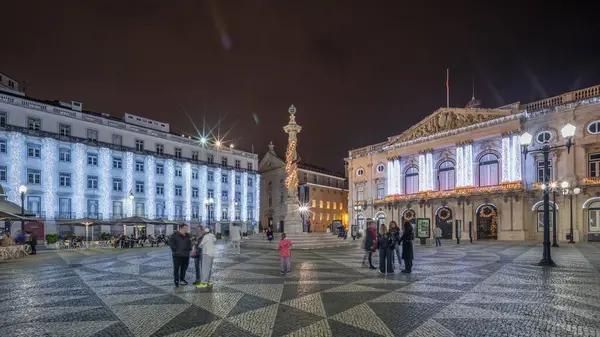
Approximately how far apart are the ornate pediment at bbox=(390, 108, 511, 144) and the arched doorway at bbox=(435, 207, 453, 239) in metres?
10.6

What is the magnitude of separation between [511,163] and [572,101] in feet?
27.9

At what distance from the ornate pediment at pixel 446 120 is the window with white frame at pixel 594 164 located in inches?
368

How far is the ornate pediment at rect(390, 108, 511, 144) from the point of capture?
46806 mm

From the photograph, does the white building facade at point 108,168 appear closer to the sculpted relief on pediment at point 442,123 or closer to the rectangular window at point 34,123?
the rectangular window at point 34,123

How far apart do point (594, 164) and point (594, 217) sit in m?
5.32

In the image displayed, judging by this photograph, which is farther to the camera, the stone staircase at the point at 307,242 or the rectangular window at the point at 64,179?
the rectangular window at the point at 64,179

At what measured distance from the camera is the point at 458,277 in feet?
44.3

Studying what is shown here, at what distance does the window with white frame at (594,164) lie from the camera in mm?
38094

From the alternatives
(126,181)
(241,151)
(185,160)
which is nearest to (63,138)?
(126,181)

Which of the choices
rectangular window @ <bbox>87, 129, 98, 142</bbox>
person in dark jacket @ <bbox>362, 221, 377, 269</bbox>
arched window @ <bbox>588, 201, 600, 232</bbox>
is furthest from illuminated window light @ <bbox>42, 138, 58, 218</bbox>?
arched window @ <bbox>588, 201, 600, 232</bbox>

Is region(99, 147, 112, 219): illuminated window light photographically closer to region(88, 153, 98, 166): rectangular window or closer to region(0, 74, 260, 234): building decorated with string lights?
region(0, 74, 260, 234): building decorated with string lights

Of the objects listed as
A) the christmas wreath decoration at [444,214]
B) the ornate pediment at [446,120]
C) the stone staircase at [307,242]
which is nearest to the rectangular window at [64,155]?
the stone staircase at [307,242]

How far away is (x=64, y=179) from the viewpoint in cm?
4572

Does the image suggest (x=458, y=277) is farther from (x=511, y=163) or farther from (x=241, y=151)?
(x=241, y=151)
